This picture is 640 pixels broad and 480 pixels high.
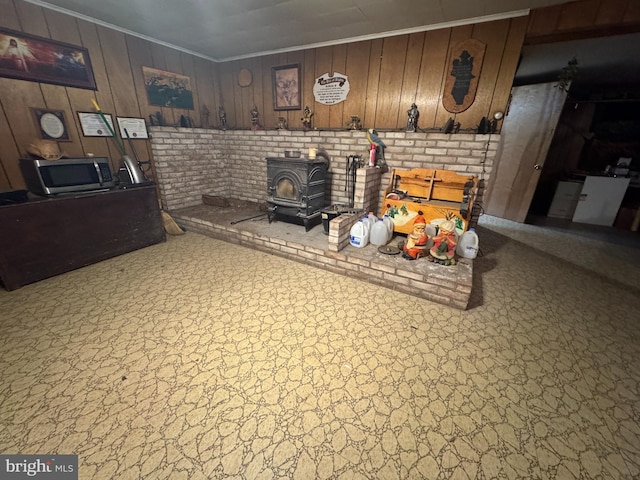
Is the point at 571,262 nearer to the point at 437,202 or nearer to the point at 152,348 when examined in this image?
the point at 437,202

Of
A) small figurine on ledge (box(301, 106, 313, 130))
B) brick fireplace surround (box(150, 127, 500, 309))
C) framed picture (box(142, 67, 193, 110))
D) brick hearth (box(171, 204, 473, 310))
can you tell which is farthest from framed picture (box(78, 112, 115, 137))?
small figurine on ledge (box(301, 106, 313, 130))

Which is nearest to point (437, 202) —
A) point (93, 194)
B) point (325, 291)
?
point (325, 291)

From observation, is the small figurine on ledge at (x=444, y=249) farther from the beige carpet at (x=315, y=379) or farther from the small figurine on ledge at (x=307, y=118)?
the small figurine on ledge at (x=307, y=118)

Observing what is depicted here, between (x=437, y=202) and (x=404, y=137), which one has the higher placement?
(x=404, y=137)

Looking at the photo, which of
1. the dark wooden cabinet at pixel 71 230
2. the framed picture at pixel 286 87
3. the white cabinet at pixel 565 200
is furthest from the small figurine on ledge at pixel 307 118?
the white cabinet at pixel 565 200

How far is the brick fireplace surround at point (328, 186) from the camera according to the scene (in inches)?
94.2

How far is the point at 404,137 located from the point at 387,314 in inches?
90.1

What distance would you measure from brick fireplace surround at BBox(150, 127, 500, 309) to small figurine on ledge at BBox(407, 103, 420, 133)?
0.10 metres

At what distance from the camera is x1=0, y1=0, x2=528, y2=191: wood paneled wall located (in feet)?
8.60

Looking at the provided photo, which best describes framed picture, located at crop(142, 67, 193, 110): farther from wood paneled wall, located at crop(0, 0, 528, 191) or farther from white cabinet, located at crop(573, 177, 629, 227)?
white cabinet, located at crop(573, 177, 629, 227)

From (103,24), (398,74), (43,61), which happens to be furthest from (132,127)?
(398,74)

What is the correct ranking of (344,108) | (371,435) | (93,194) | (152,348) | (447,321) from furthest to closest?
(344,108), (93,194), (447,321), (152,348), (371,435)

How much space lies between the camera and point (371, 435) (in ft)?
3.99

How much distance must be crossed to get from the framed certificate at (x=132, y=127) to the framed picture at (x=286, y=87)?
1954 mm
